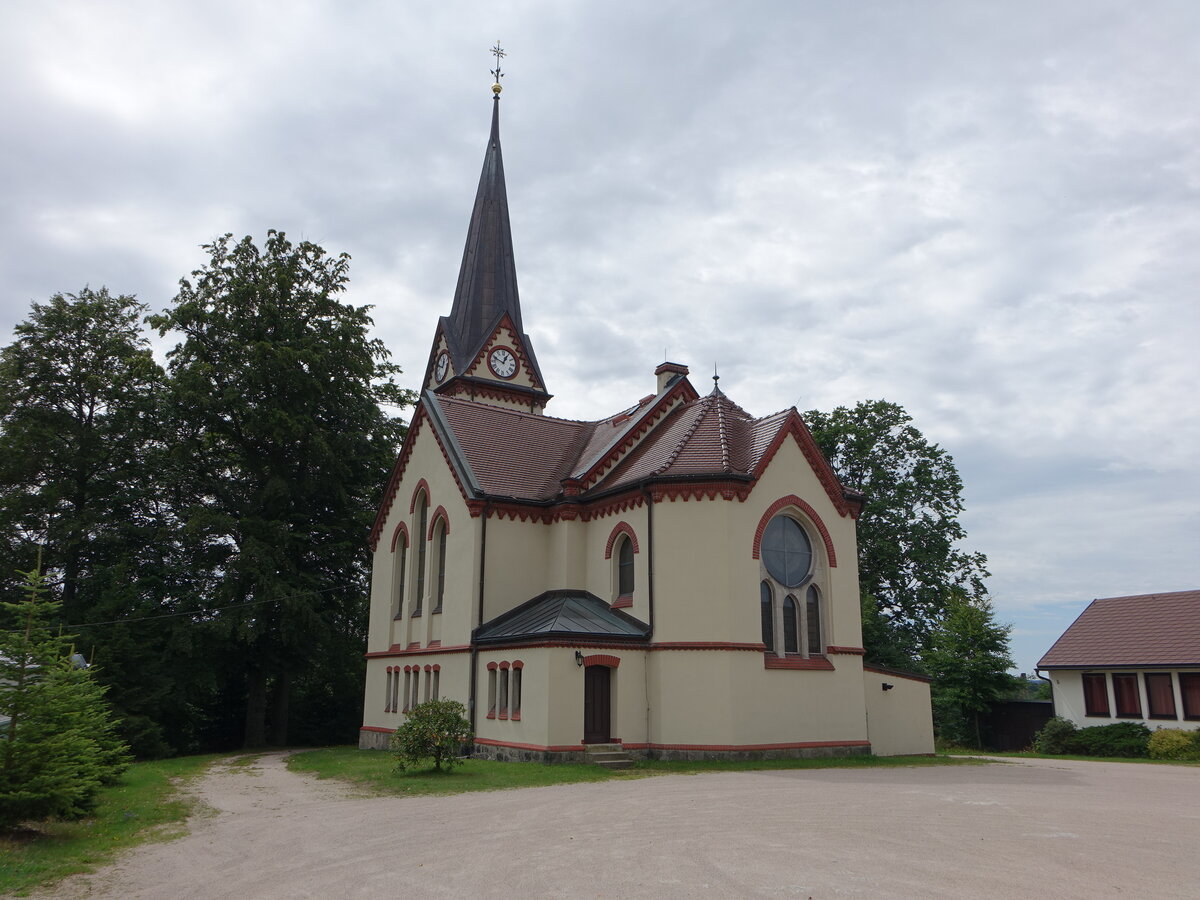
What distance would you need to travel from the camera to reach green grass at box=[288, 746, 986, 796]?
57.8 ft

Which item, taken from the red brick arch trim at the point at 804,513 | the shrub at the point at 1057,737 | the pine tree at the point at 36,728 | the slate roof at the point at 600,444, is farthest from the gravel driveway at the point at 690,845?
the shrub at the point at 1057,737

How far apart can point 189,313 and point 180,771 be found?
18575 mm

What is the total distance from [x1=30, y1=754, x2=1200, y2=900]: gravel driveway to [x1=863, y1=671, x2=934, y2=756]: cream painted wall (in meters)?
9.17

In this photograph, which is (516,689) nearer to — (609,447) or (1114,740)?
(609,447)

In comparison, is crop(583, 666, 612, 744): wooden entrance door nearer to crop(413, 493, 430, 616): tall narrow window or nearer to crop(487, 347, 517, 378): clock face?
crop(413, 493, 430, 616): tall narrow window

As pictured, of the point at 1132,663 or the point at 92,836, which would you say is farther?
the point at 1132,663

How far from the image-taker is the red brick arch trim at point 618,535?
24.7 m

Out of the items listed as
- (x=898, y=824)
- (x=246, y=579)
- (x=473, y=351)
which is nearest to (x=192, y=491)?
(x=246, y=579)

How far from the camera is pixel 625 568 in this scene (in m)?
25.5

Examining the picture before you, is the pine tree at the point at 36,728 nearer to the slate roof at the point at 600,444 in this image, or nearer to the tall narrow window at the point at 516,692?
the tall narrow window at the point at 516,692

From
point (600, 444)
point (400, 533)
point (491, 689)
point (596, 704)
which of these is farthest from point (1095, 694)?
point (400, 533)

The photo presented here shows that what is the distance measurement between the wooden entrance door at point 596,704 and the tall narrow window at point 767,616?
168 inches

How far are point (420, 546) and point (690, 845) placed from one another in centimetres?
2132

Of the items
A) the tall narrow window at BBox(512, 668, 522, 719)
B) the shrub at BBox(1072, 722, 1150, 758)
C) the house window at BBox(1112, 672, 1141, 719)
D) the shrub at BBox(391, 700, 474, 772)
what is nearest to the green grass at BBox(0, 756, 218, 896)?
the shrub at BBox(391, 700, 474, 772)
